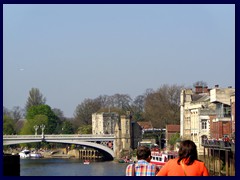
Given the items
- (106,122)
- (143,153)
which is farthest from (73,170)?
(143,153)

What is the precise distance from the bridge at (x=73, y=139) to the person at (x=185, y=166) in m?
52.4

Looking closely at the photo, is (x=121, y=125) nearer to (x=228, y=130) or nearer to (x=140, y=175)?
(x=228, y=130)

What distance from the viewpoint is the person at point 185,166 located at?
597cm

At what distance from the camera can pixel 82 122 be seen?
291 feet

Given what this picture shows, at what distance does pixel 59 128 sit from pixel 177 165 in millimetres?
81002

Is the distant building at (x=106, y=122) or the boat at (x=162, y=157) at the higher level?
the distant building at (x=106, y=122)

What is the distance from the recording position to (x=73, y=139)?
59469 millimetres

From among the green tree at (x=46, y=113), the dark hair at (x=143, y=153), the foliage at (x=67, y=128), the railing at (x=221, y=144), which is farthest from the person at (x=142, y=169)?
the green tree at (x=46, y=113)

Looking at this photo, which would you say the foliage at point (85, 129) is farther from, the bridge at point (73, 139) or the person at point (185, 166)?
the person at point (185, 166)

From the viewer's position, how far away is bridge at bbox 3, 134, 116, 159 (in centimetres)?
5847

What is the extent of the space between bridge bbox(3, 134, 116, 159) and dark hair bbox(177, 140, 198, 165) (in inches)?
2063

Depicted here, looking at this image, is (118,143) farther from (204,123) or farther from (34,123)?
(34,123)

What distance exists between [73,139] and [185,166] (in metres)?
53.7
